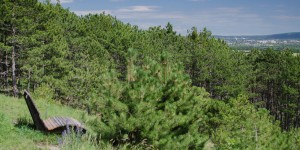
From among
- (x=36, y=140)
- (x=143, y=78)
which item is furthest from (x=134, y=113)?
(x=36, y=140)

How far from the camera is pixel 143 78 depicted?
978 cm

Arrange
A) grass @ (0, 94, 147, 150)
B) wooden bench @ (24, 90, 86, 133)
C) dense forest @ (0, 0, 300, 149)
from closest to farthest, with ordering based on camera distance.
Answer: grass @ (0, 94, 147, 150) < wooden bench @ (24, 90, 86, 133) < dense forest @ (0, 0, 300, 149)

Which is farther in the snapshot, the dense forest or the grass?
the dense forest

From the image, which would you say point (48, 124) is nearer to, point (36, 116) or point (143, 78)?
point (36, 116)

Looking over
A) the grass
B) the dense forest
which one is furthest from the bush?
the grass

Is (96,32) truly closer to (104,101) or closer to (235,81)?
(235,81)

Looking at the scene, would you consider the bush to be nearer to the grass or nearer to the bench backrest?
the grass

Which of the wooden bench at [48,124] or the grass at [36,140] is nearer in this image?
the grass at [36,140]

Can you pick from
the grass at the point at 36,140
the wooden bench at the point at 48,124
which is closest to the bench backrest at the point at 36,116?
the wooden bench at the point at 48,124

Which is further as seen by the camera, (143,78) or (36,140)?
(143,78)

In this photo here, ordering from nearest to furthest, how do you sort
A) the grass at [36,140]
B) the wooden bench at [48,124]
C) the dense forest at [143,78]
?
the grass at [36,140] < the wooden bench at [48,124] < the dense forest at [143,78]

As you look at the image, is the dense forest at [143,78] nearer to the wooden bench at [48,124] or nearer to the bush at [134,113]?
the bush at [134,113]

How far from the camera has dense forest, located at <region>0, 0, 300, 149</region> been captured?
9477mm

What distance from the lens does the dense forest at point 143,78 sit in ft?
31.1
